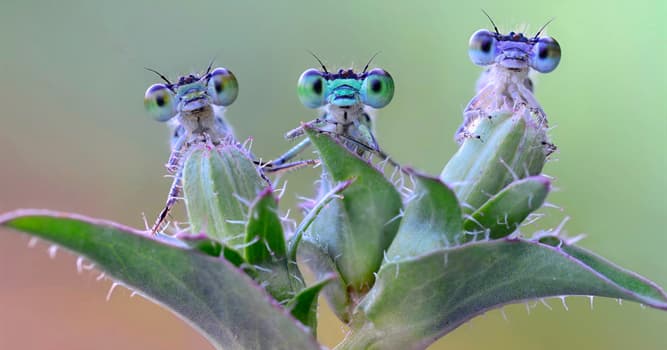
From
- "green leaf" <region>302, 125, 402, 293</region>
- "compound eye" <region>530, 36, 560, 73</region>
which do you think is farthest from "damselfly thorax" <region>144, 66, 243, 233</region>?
"compound eye" <region>530, 36, 560, 73</region>

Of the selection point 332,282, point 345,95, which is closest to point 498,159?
point 332,282

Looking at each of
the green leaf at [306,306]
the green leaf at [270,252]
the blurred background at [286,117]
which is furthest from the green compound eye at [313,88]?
the blurred background at [286,117]

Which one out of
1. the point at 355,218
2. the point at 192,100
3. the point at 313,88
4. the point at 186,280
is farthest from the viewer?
the point at 313,88

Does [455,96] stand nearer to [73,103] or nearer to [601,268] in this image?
[73,103]

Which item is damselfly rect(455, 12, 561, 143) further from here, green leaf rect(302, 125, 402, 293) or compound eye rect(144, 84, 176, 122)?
compound eye rect(144, 84, 176, 122)

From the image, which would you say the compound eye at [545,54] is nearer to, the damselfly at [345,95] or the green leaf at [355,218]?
the damselfly at [345,95]

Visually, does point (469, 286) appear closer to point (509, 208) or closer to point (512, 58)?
point (509, 208)
